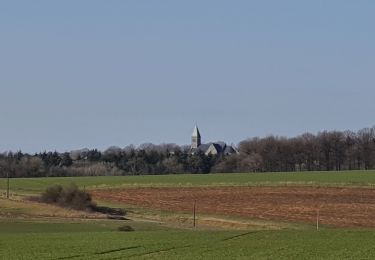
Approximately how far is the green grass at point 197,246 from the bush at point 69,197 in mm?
41896

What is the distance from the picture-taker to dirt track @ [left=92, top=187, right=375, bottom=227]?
63.5 meters

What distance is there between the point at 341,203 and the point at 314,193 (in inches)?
463

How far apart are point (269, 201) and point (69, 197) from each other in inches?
810

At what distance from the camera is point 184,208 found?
7569 centimetres

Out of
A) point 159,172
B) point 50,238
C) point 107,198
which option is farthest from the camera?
point 159,172

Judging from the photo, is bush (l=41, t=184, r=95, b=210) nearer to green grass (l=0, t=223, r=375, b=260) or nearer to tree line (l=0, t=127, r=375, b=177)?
green grass (l=0, t=223, r=375, b=260)

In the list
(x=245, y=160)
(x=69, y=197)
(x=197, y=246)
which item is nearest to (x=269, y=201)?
(x=69, y=197)

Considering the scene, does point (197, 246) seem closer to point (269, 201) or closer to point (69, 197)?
point (269, 201)

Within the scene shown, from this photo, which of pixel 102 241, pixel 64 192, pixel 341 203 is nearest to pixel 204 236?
pixel 102 241

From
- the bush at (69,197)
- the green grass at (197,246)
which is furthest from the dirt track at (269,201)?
the green grass at (197,246)

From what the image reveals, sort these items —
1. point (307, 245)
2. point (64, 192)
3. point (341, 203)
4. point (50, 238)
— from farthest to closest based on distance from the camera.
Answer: point (64, 192) → point (341, 203) → point (50, 238) → point (307, 245)

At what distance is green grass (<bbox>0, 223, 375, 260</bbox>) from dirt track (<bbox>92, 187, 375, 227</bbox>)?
24.3m

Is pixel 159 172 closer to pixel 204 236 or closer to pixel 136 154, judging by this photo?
pixel 136 154

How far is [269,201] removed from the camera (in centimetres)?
7744
